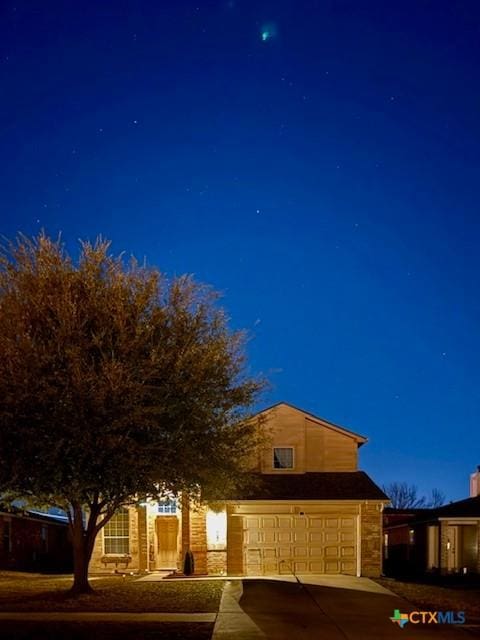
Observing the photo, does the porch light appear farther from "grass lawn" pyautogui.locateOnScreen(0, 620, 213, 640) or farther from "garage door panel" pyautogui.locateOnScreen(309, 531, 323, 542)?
"grass lawn" pyautogui.locateOnScreen(0, 620, 213, 640)

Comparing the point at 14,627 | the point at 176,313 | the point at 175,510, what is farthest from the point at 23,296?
the point at 175,510

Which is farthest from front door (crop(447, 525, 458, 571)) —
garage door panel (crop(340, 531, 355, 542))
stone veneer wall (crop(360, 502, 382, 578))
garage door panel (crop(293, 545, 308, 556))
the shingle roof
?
garage door panel (crop(293, 545, 308, 556))

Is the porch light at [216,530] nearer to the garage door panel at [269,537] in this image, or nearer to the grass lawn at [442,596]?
the garage door panel at [269,537]

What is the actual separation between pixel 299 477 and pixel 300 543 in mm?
2417

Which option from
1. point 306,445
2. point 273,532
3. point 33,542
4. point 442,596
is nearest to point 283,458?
point 306,445

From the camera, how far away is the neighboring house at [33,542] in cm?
3084

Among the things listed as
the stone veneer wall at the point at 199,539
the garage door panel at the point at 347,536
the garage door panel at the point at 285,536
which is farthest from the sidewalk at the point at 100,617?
the garage door panel at the point at 347,536

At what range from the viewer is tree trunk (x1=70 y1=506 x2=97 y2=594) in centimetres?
2025

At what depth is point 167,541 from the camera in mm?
29500

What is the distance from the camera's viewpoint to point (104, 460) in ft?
61.1

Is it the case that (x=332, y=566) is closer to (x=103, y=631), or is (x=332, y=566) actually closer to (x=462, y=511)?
(x=462, y=511)

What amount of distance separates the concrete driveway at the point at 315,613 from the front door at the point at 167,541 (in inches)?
240

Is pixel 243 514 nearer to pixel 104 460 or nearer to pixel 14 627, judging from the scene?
pixel 104 460

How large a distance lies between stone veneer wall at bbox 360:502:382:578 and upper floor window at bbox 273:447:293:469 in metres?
3.27
